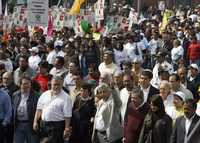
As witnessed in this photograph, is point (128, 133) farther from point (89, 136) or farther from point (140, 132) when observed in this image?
point (89, 136)

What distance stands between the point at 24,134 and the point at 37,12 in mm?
5122

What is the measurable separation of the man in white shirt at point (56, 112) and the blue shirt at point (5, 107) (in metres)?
0.63

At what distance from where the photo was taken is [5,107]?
9.77 metres

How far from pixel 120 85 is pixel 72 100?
33.3 inches

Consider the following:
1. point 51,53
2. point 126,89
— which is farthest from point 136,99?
point 51,53

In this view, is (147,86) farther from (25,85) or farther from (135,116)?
(25,85)

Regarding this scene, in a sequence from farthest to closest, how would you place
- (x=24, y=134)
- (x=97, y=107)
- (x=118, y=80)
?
(x=118, y=80) < (x=24, y=134) < (x=97, y=107)

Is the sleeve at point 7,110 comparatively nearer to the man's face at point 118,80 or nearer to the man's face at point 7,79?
the man's face at point 7,79

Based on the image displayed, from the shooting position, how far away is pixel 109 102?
9016 millimetres

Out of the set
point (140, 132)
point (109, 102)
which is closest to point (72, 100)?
point (109, 102)

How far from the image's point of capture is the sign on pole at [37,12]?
47.2 feet

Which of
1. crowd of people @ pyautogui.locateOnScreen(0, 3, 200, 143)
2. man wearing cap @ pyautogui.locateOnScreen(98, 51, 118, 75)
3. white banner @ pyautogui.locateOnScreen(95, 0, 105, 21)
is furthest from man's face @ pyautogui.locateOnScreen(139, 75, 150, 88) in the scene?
white banner @ pyautogui.locateOnScreen(95, 0, 105, 21)

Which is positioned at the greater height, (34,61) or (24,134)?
(34,61)

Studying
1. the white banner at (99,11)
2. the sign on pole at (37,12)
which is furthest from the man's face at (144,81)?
the white banner at (99,11)
